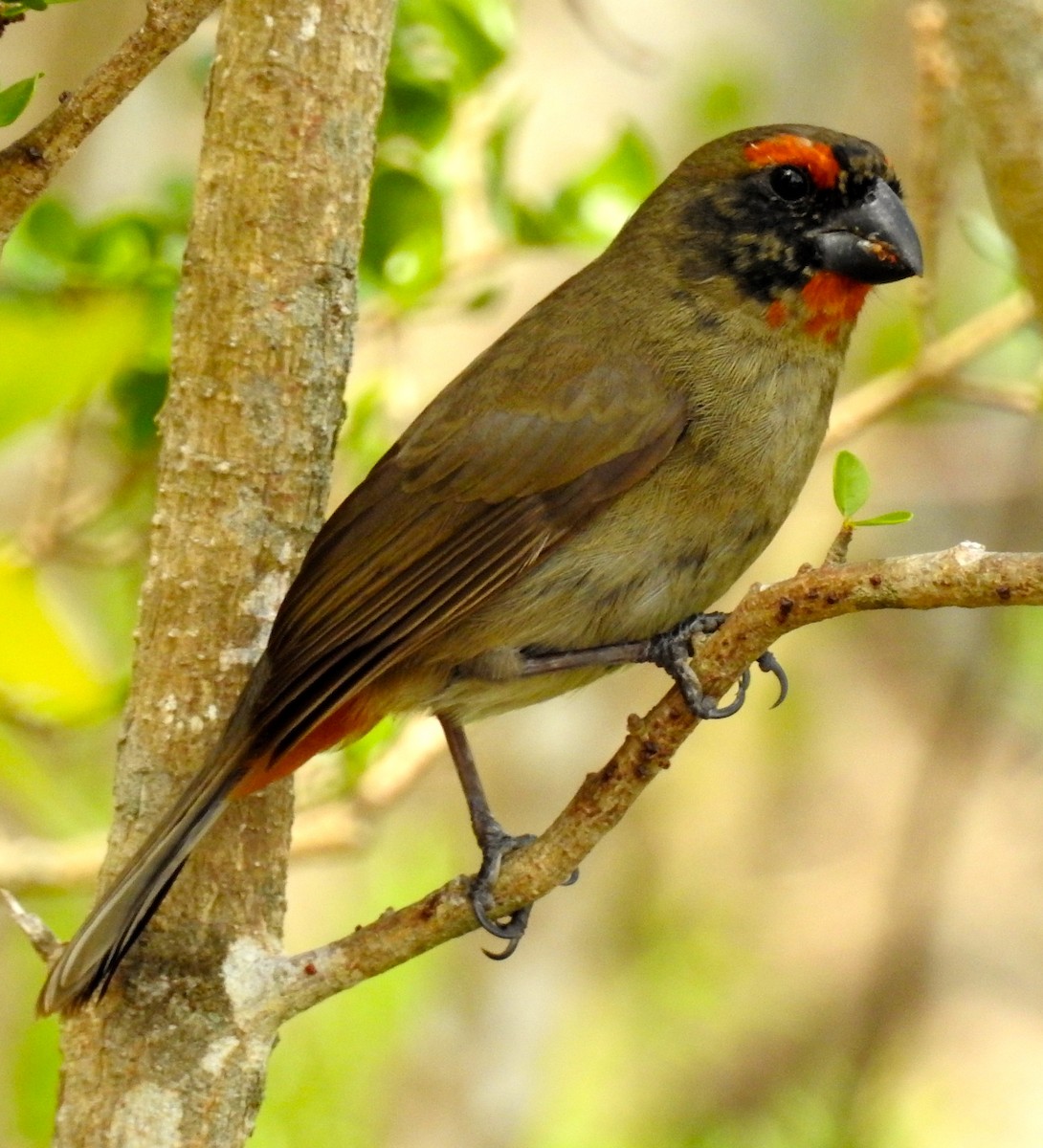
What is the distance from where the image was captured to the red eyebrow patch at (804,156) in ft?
10.5

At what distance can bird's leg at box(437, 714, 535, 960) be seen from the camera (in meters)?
2.61

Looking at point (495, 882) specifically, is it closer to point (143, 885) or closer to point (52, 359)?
point (143, 885)

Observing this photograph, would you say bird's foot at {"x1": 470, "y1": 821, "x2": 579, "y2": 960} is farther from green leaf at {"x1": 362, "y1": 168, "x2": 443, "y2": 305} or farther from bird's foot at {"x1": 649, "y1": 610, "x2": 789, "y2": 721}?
green leaf at {"x1": 362, "y1": 168, "x2": 443, "y2": 305}

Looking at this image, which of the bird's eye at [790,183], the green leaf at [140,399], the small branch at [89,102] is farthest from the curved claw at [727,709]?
the green leaf at [140,399]

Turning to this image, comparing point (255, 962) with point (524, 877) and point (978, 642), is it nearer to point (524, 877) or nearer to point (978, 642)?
point (524, 877)

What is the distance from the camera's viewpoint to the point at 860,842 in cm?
754

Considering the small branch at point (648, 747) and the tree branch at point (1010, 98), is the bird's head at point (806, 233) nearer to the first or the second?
the tree branch at point (1010, 98)

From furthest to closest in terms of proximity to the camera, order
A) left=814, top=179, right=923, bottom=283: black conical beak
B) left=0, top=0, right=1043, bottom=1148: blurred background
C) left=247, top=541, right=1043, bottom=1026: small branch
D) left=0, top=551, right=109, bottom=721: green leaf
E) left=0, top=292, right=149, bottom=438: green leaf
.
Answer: left=0, top=0, right=1043, bottom=1148: blurred background < left=814, top=179, right=923, bottom=283: black conical beak < left=247, top=541, right=1043, bottom=1026: small branch < left=0, top=292, right=149, bottom=438: green leaf < left=0, top=551, right=109, bottom=721: green leaf

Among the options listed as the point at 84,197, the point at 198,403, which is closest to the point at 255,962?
the point at 198,403

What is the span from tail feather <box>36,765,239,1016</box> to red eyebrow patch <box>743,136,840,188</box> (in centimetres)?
152

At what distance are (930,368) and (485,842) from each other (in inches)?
61.0

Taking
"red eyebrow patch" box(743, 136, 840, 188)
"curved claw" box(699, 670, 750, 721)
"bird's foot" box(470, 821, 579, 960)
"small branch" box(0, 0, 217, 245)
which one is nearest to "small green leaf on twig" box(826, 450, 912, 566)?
"curved claw" box(699, 670, 750, 721)

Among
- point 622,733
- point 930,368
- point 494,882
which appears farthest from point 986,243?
point 622,733

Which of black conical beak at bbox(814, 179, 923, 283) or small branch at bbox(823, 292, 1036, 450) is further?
small branch at bbox(823, 292, 1036, 450)
